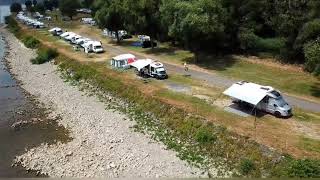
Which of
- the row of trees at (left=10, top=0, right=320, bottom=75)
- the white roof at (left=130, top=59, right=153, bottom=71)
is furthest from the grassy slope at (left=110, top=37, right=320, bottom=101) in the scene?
the white roof at (left=130, top=59, right=153, bottom=71)

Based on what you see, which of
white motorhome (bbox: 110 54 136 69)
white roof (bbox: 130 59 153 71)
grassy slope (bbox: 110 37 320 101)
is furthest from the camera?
white motorhome (bbox: 110 54 136 69)

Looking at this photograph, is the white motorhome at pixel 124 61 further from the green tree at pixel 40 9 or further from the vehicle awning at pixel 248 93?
the green tree at pixel 40 9

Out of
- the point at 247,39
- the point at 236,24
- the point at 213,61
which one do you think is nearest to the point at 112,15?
the point at 213,61

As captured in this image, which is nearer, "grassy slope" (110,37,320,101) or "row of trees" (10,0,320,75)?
"grassy slope" (110,37,320,101)

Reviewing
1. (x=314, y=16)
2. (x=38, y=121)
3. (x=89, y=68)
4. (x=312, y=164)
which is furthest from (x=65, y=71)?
(x=312, y=164)

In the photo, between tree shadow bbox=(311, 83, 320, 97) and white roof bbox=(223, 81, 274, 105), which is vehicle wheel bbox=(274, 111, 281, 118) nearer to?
white roof bbox=(223, 81, 274, 105)

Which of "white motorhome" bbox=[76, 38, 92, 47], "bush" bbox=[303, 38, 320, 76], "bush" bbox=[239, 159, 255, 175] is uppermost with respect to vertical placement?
"bush" bbox=[303, 38, 320, 76]

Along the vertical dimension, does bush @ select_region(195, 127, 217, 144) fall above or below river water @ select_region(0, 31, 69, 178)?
above

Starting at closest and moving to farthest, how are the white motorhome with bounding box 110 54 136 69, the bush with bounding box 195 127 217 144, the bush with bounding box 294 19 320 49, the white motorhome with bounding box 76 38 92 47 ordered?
the bush with bounding box 195 127 217 144
the bush with bounding box 294 19 320 49
the white motorhome with bounding box 110 54 136 69
the white motorhome with bounding box 76 38 92 47
